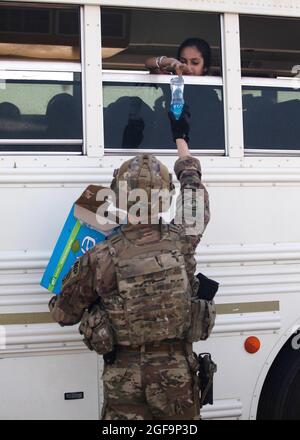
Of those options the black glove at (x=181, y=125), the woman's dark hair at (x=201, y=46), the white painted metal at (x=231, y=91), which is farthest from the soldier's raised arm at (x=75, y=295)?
the woman's dark hair at (x=201, y=46)

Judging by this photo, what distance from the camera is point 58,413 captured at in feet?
10.0

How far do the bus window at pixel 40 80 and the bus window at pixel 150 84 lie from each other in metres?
0.16

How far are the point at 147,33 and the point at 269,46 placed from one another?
2.23ft

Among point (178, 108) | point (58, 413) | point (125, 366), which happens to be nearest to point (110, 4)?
point (178, 108)

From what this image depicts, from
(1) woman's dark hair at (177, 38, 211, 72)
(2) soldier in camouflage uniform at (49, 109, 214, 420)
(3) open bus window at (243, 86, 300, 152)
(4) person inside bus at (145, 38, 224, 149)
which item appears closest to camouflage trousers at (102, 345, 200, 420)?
(2) soldier in camouflage uniform at (49, 109, 214, 420)

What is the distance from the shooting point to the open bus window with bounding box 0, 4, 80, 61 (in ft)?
10.1

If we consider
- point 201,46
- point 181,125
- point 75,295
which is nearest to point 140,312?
point 75,295

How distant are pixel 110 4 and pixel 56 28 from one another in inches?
11.1

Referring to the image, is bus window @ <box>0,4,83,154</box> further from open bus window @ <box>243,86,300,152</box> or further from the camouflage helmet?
open bus window @ <box>243,86,300,152</box>

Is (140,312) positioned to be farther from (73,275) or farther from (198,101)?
(198,101)

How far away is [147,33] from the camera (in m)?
3.26

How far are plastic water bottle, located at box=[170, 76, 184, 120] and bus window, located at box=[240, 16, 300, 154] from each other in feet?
1.15
